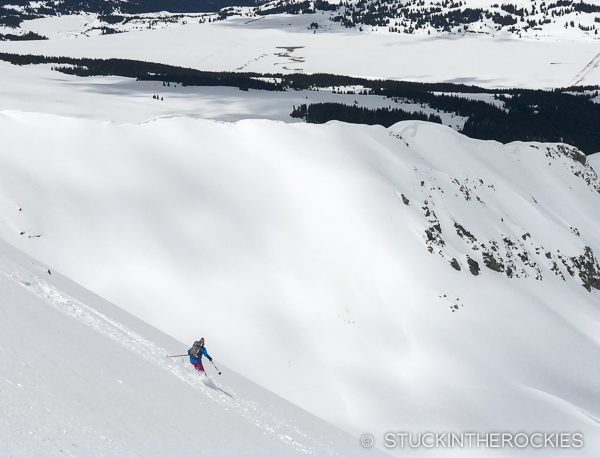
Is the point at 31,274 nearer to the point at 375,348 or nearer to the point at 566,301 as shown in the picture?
the point at 375,348

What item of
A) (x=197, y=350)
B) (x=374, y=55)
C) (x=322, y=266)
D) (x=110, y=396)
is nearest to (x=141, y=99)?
(x=322, y=266)

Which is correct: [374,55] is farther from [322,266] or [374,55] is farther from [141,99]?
[322,266]

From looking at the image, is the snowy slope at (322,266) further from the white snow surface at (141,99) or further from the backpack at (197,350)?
the white snow surface at (141,99)

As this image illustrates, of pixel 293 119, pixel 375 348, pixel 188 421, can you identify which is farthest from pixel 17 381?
pixel 293 119

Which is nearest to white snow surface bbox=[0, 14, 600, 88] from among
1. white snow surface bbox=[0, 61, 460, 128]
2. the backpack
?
white snow surface bbox=[0, 61, 460, 128]

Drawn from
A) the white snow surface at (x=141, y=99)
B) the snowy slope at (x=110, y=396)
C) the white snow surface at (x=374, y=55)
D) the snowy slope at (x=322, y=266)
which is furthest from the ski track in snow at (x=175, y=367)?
the white snow surface at (x=374, y=55)

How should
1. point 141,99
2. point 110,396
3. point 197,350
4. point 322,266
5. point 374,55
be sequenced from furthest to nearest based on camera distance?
point 374,55, point 141,99, point 322,266, point 197,350, point 110,396
